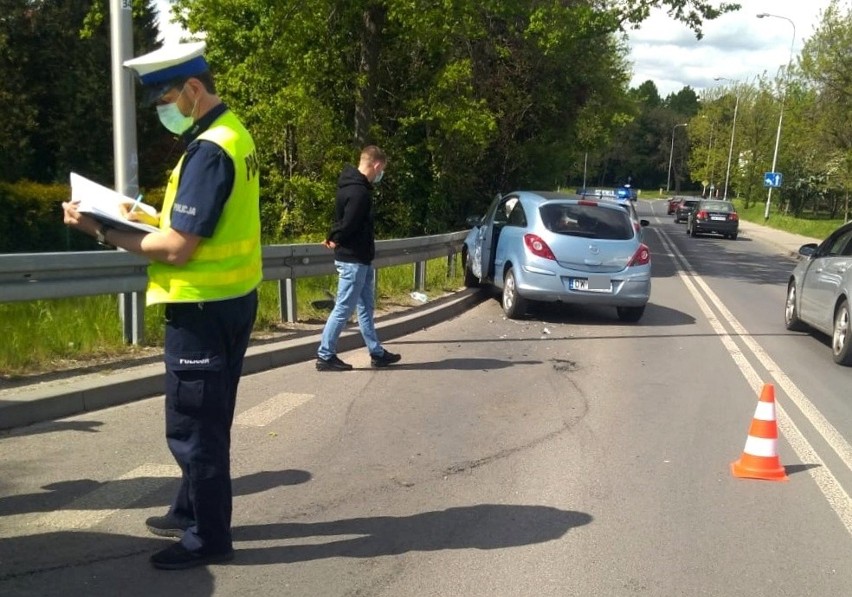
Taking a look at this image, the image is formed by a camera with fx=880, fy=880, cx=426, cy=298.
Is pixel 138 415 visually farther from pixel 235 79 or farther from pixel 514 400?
pixel 235 79

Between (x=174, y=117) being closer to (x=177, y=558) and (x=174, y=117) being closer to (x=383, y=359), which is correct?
(x=177, y=558)

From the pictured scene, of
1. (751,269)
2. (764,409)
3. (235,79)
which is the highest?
(235,79)

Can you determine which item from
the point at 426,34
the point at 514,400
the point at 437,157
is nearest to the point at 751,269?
the point at 437,157

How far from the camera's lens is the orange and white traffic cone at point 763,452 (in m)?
5.49

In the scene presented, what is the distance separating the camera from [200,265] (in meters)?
3.59

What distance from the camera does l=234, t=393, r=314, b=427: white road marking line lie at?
6.25 metres

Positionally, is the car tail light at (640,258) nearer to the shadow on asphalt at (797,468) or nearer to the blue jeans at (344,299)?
the blue jeans at (344,299)

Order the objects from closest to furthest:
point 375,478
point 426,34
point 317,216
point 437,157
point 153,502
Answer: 1. point 153,502
2. point 375,478
3. point 426,34
4. point 317,216
5. point 437,157

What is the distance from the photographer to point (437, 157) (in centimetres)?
2192

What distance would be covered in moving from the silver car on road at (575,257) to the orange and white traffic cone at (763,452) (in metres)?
5.76

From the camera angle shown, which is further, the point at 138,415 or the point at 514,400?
the point at 514,400

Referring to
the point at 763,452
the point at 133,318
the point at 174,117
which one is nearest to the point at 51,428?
the point at 133,318

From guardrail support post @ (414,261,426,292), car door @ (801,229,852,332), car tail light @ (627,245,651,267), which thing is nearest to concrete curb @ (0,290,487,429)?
guardrail support post @ (414,261,426,292)

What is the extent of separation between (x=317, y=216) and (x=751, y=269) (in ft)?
36.8
